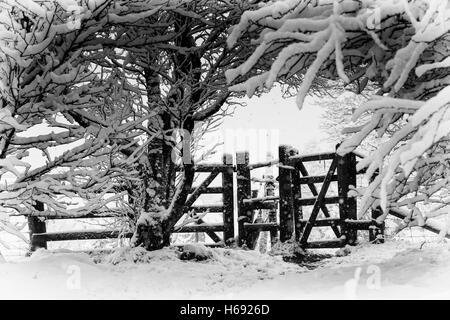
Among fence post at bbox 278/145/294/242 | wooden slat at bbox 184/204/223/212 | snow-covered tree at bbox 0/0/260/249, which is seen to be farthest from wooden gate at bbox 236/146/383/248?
snow-covered tree at bbox 0/0/260/249

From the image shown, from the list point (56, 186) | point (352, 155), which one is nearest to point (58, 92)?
point (56, 186)

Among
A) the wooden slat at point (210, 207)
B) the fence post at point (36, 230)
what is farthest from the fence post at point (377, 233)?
the fence post at point (36, 230)

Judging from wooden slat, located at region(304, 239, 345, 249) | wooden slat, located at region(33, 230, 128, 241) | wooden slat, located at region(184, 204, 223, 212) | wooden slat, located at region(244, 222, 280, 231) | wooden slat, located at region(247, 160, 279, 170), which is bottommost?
wooden slat, located at region(304, 239, 345, 249)

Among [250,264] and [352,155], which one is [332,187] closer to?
[352,155]

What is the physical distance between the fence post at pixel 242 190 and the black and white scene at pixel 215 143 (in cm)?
2

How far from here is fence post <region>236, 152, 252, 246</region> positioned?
23.4ft

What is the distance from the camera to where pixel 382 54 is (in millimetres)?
2965

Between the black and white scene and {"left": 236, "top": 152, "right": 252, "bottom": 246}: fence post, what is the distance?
2 cm

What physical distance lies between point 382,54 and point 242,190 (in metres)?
4.46

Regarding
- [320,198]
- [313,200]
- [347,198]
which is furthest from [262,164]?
[347,198]

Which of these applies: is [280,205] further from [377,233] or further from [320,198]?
[377,233]

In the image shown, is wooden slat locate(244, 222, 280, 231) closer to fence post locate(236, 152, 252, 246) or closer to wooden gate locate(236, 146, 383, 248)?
wooden gate locate(236, 146, 383, 248)

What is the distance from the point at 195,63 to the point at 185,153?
1.08 m
